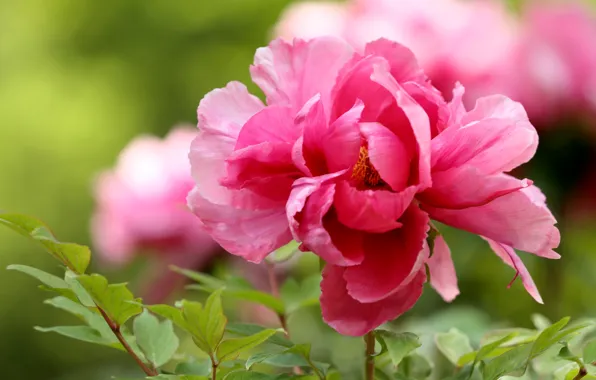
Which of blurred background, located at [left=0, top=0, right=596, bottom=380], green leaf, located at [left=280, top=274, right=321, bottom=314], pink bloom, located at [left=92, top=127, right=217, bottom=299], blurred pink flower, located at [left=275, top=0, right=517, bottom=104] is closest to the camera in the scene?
green leaf, located at [left=280, top=274, right=321, bottom=314]

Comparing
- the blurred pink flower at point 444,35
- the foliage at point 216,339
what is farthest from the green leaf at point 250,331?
the blurred pink flower at point 444,35

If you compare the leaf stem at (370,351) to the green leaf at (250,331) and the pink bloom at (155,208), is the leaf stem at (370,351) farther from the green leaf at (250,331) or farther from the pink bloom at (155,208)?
the pink bloom at (155,208)

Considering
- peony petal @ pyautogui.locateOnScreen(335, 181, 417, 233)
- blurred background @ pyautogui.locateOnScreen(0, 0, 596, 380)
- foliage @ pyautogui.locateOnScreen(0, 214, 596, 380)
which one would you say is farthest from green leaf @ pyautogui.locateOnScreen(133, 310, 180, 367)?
blurred background @ pyautogui.locateOnScreen(0, 0, 596, 380)

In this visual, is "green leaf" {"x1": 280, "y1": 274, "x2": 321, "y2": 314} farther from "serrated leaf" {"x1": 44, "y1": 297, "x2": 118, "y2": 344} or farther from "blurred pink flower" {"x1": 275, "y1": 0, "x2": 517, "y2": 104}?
"blurred pink flower" {"x1": 275, "y1": 0, "x2": 517, "y2": 104}

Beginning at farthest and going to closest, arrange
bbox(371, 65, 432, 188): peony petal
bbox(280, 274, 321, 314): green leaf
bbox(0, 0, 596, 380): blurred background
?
bbox(0, 0, 596, 380): blurred background → bbox(280, 274, 321, 314): green leaf → bbox(371, 65, 432, 188): peony petal

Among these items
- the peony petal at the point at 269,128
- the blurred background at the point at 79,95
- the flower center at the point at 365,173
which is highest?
the peony petal at the point at 269,128

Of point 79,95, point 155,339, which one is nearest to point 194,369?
point 155,339

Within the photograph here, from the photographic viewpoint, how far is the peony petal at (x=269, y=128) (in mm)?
312

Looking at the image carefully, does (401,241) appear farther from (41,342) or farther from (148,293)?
(41,342)

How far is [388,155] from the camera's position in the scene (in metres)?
0.30

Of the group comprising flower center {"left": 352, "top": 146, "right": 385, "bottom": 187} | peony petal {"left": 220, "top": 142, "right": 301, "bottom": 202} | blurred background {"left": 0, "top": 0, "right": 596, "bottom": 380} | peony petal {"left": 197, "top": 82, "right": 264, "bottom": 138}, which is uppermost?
peony petal {"left": 197, "top": 82, "right": 264, "bottom": 138}

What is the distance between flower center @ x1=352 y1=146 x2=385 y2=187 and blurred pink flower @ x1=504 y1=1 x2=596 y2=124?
0.56m

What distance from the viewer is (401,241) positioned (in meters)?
0.31

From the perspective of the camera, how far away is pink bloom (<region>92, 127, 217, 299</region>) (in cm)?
95
